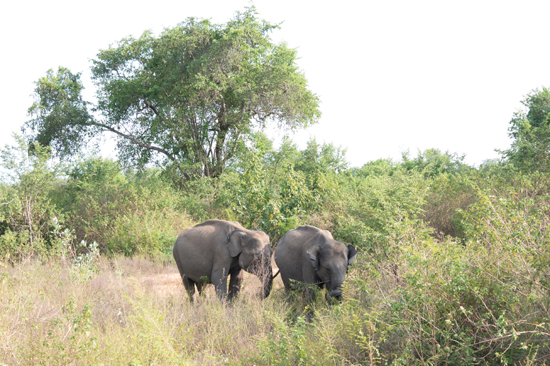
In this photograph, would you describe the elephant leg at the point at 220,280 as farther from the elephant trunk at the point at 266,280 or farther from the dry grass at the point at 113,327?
the elephant trunk at the point at 266,280

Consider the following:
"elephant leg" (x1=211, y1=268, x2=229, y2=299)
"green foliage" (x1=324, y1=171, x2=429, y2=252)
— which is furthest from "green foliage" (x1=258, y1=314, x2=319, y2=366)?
"green foliage" (x1=324, y1=171, x2=429, y2=252)

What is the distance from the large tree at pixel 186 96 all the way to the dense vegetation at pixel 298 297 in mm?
7871

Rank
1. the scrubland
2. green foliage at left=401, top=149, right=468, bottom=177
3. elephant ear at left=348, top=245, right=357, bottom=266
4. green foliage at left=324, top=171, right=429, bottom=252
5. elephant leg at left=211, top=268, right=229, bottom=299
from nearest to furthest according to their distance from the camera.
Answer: the scrubland
elephant ear at left=348, top=245, right=357, bottom=266
elephant leg at left=211, top=268, right=229, bottom=299
green foliage at left=324, top=171, right=429, bottom=252
green foliage at left=401, top=149, right=468, bottom=177

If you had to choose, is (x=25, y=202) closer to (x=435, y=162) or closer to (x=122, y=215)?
(x=122, y=215)

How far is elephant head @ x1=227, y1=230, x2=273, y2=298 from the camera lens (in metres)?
7.93

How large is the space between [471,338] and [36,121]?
95.9 feet

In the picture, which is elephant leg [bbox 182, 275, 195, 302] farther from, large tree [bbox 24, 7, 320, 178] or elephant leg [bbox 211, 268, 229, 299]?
large tree [bbox 24, 7, 320, 178]

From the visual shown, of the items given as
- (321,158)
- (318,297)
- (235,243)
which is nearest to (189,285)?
(235,243)

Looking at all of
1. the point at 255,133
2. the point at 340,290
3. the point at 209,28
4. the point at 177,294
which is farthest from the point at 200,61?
the point at 340,290

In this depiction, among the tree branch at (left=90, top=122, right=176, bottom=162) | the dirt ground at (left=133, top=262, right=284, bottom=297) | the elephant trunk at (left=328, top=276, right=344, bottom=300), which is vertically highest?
the tree branch at (left=90, top=122, right=176, bottom=162)

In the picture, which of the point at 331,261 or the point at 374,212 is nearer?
the point at 331,261

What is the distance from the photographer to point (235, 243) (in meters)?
8.12

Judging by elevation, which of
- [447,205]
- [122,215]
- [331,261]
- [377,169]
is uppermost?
[377,169]

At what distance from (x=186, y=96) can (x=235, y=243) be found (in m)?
17.6
